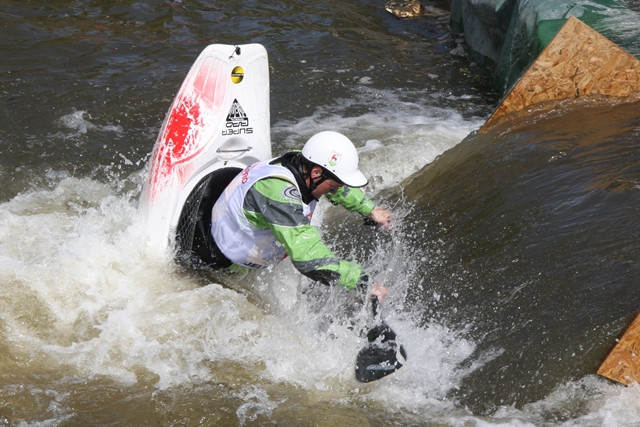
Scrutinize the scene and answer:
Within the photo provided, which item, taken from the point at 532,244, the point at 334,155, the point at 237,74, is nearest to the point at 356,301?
the point at 334,155

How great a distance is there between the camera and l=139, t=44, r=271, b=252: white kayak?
4.89m

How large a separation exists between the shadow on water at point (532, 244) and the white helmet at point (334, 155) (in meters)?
0.94

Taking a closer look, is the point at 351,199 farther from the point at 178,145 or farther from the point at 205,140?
the point at 178,145

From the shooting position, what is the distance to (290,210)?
4.01 meters

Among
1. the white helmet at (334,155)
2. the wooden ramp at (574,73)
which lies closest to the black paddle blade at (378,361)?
the white helmet at (334,155)

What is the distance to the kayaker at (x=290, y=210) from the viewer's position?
13.0 feet

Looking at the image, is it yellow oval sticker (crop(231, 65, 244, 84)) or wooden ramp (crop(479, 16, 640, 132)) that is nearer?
yellow oval sticker (crop(231, 65, 244, 84))

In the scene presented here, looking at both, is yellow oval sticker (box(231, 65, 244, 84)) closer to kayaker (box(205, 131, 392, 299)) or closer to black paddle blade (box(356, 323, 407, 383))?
kayaker (box(205, 131, 392, 299))

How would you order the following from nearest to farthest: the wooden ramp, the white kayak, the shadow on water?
1. the shadow on water
2. the white kayak
3. the wooden ramp

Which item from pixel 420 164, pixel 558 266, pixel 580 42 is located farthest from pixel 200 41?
pixel 558 266

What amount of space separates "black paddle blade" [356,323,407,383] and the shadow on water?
0.35 metres

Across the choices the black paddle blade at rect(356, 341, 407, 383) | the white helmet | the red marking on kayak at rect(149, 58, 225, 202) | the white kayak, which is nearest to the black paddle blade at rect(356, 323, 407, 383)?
the black paddle blade at rect(356, 341, 407, 383)

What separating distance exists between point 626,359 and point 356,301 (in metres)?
1.36

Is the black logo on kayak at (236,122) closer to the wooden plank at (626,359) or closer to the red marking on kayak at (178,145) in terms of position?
the red marking on kayak at (178,145)
